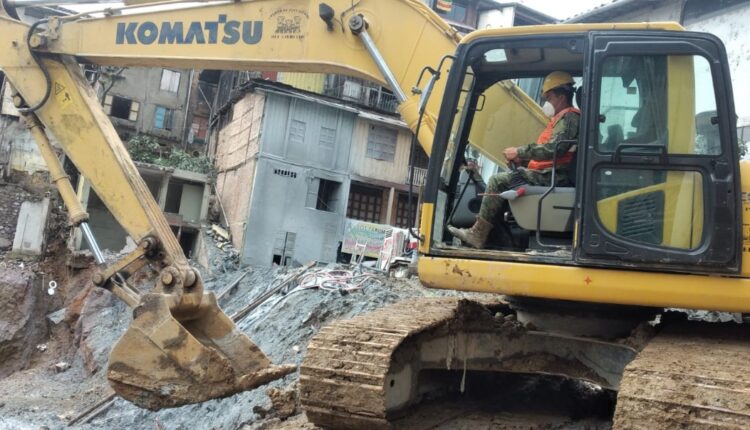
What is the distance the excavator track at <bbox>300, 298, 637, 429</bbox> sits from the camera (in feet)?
10.0

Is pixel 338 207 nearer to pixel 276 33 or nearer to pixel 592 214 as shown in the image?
pixel 276 33

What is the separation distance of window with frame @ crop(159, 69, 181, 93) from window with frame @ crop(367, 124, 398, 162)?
40.0 ft

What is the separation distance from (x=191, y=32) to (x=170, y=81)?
28.3 metres

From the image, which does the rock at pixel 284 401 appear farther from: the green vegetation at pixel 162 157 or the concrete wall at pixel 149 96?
the concrete wall at pixel 149 96

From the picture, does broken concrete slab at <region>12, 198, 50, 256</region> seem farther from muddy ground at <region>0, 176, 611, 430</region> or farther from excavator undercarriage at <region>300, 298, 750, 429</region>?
excavator undercarriage at <region>300, 298, 750, 429</region>

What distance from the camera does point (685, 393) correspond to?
7.81ft

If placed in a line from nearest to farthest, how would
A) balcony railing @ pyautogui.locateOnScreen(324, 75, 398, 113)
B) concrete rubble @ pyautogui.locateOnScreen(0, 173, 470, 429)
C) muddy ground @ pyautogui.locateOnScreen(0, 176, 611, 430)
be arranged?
muddy ground @ pyautogui.locateOnScreen(0, 176, 611, 430) → concrete rubble @ pyautogui.locateOnScreen(0, 173, 470, 429) → balcony railing @ pyautogui.locateOnScreen(324, 75, 398, 113)

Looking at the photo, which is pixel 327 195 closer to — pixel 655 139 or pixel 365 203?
pixel 365 203

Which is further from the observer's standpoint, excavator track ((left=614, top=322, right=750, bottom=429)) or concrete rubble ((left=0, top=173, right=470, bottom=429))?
concrete rubble ((left=0, top=173, right=470, bottom=429))

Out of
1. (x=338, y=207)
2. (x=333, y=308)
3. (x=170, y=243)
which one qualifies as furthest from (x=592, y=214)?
(x=338, y=207)

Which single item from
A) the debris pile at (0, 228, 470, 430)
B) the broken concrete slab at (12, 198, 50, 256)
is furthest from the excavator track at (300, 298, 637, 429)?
the broken concrete slab at (12, 198, 50, 256)

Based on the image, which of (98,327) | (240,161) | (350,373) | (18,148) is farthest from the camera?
(18,148)

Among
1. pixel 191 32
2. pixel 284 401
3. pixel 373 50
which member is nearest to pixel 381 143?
pixel 191 32

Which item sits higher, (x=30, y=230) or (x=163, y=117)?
(x=163, y=117)
